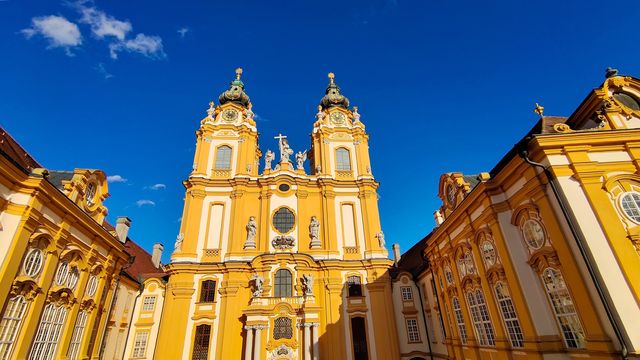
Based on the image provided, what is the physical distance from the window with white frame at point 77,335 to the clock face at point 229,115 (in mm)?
20087

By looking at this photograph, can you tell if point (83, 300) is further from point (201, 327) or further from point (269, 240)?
point (269, 240)

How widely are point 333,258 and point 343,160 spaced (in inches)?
388

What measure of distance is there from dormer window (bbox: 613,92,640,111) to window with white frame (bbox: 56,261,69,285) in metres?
23.0

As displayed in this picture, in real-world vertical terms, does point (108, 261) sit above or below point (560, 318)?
above

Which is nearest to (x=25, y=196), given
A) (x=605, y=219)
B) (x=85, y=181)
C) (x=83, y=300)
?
(x=85, y=181)

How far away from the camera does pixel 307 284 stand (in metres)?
22.2

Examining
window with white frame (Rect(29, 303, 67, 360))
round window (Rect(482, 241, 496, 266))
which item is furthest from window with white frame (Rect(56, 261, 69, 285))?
round window (Rect(482, 241, 496, 266))

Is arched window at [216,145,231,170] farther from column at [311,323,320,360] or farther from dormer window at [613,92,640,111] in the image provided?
dormer window at [613,92,640,111]

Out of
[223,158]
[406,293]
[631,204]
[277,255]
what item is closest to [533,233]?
[631,204]

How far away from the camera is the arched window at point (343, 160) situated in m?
29.8

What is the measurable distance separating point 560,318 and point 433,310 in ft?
38.2

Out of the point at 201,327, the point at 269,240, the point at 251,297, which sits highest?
the point at 269,240

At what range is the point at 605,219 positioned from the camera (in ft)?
30.7

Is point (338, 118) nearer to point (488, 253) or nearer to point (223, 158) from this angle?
point (223, 158)
